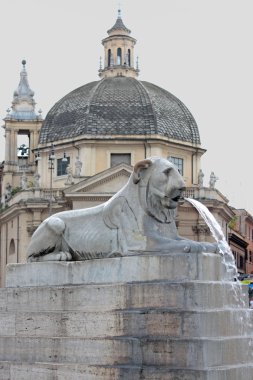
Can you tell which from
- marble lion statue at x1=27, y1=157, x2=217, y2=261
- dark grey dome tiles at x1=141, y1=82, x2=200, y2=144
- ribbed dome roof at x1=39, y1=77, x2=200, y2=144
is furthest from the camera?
dark grey dome tiles at x1=141, y1=82, x2=200, y2=144

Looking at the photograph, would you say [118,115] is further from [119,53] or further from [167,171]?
[167,171]

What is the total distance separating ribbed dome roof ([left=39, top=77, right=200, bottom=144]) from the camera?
74.5 m

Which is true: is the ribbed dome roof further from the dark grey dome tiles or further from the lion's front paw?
the lion's front paw

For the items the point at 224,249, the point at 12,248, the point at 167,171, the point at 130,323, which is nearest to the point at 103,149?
the point at 12,248

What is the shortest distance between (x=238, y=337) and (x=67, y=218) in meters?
3.35

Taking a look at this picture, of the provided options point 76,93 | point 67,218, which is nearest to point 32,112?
point 76,93

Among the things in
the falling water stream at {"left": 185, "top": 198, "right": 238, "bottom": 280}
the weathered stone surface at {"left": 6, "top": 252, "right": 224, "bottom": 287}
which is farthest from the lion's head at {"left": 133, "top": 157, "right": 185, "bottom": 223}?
the falling water stream at {"left": 185, "top": 198, "right": 238, "bottom": 280}

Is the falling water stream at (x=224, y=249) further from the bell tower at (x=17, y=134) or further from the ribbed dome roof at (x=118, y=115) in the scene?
the bell tower at (x=17, y=134)

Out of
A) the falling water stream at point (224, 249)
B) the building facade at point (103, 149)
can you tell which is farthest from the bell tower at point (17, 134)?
the falling water stream at point (224, 249)

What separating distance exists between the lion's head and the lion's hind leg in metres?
1.47

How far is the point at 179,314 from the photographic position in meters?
13.3

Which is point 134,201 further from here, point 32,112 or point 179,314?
point 32,112

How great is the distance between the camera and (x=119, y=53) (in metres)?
83.3

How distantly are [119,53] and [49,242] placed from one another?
6894cm
